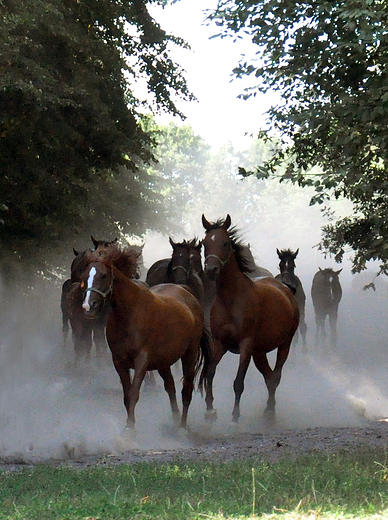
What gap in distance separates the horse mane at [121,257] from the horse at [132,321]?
0.01 m

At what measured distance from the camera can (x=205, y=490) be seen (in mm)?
7934

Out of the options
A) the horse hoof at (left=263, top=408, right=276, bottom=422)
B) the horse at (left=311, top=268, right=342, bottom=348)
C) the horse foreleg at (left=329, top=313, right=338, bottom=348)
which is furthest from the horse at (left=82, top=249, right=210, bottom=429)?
the horse at (left=311, top=268, right=342, bottom=348)

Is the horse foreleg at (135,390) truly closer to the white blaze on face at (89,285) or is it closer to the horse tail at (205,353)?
the white blaze on face at (89,285)

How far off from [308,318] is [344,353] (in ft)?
→ 48.2

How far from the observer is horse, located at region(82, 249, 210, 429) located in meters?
12.5

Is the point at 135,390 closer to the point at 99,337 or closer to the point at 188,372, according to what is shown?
the point at 188,372

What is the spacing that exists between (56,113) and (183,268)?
14.7ft

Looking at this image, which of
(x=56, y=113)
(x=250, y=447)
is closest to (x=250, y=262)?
(x=250, y=447)

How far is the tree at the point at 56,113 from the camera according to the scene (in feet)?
63.4

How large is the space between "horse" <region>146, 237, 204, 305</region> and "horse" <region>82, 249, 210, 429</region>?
17.4ft

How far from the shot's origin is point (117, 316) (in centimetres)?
1291

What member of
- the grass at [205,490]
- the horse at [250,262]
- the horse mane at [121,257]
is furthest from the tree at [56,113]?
the grass at [205,490]

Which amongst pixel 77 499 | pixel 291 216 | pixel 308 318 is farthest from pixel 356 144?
pixel 291 216

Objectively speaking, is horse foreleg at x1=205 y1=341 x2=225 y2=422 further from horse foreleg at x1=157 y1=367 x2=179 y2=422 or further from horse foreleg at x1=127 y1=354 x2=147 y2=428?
horse foreleg at x1=127 y1=354 x2=147 y2=428
